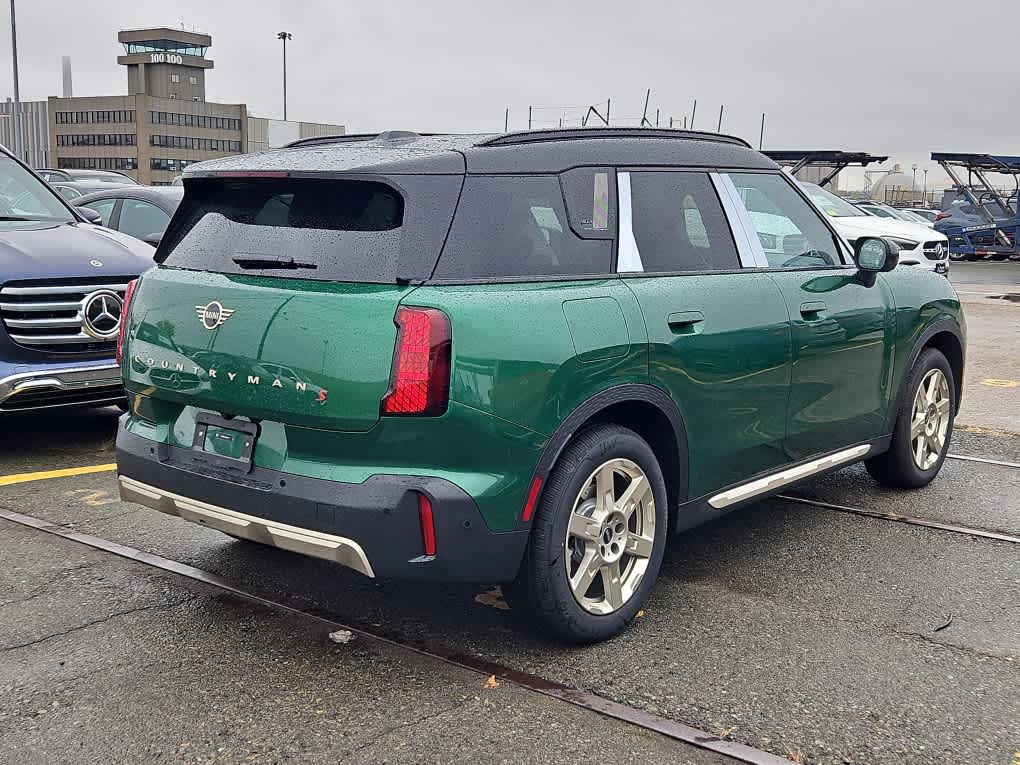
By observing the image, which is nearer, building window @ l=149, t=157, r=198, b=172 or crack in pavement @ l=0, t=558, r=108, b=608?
crack in pavement @ l=0, t=558, r=108, b=608

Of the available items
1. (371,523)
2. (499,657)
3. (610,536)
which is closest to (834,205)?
(610,536)

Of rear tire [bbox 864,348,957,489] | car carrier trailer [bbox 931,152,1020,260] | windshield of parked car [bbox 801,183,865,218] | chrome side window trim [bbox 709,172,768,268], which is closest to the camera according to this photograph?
chrome side window trim [bbox 709,172,768,268]

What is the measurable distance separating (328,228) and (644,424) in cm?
138

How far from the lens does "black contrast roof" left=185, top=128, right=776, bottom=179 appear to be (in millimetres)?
3805

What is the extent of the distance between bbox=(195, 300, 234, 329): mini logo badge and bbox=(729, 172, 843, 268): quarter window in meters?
2.25

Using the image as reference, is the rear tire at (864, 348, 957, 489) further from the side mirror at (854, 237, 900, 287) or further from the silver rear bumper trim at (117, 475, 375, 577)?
the silver rear bumper trim at (117, 475, 375, 577)

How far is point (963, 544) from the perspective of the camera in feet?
17.6

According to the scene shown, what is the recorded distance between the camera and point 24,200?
7766 mm

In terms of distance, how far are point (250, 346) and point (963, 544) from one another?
3.49 m

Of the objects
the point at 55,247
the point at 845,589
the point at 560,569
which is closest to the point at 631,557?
the point at 560,569

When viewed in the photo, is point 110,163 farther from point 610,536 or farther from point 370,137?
point 610,536

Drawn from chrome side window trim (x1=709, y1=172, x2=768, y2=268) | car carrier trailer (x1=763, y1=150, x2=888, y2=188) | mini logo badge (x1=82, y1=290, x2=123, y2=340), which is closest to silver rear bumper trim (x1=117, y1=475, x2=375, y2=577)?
chrome side window trim (x1=709, y1=172, x2=768, y2=268)

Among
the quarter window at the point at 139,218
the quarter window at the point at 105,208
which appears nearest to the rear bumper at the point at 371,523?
the quarter window at the point at 139,218

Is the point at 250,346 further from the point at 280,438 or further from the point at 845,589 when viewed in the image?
the point at 845,589
